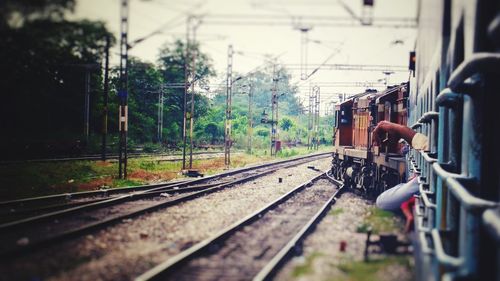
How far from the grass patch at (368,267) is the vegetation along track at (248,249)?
103 cm

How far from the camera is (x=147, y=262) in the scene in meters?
6.34

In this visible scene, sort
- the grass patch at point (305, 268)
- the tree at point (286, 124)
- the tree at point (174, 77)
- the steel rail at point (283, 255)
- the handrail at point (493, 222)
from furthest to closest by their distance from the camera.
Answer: the tree at point (286, 124) → the tree at point (174, 77) → the grass patch at point (305, 268) → the steel rail at point (283, 255) → the handrail at point (493, 222)

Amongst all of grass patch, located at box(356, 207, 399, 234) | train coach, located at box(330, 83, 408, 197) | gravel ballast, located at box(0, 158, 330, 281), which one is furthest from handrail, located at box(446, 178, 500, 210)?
train coach, located at box(330, 83, 408, 197)

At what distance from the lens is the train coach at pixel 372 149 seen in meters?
12.9

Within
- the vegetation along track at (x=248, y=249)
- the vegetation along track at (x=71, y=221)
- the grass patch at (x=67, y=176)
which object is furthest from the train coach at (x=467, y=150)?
the grass patch at (x=67, y=176)

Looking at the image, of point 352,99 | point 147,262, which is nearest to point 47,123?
point 352,99

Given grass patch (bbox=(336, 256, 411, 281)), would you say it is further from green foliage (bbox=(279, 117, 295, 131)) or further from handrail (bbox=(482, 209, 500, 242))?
green foliage (bbox=(279, 117, 295, 131))

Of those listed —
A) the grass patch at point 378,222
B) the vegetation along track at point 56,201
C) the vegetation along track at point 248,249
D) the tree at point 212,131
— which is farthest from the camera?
the tree at point 212,131

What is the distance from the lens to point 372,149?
13.7 meters

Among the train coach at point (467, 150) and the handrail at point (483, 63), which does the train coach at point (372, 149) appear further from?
the handrail at point (483, 63)

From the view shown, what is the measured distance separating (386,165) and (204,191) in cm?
596

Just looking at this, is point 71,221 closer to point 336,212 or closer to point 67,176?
point 336,212

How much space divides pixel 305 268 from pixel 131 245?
3148 millimetres

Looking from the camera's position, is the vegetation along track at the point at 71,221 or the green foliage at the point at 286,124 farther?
the green foliage at the point at 286,124
